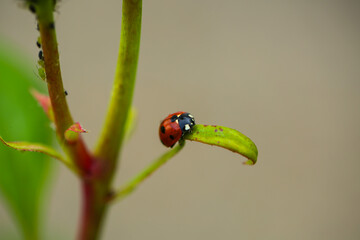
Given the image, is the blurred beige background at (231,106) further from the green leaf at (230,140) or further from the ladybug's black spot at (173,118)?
the green leaf at (230,140)

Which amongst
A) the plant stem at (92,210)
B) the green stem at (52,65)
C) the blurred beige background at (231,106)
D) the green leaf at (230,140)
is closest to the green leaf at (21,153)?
the plant stem at (92,210)

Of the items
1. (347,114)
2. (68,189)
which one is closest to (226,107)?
(347,114)

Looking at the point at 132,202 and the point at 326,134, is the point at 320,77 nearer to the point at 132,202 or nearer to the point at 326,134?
the point at 326,134

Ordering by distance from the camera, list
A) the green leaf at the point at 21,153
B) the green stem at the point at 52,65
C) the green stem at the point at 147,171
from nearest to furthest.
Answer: the green stem at the point at 52,65 → the green stem at the point at 147,171 → the green leaf at the point at 21,153

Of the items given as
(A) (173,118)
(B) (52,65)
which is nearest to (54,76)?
(B) (52,65)

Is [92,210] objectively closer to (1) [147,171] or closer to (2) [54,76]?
(1) [147,171]

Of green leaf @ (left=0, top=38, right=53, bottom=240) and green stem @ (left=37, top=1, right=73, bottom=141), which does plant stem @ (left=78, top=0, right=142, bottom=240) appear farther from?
green leaf @ (left=0, top=38, right=53, bottom=240)

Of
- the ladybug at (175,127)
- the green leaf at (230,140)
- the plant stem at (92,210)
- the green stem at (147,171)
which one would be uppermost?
the green leaf at (230,140)

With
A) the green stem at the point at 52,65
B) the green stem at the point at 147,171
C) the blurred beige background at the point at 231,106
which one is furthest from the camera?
the blurred beige background at the point at 231,106
